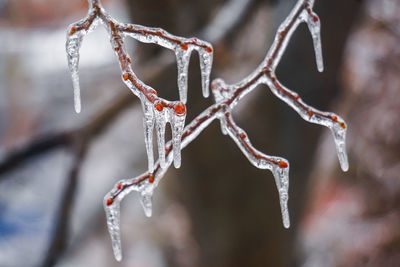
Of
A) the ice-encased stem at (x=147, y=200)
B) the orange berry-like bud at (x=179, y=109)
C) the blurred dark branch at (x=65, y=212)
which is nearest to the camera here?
the orange berry-like bud at (x=179, y=109)

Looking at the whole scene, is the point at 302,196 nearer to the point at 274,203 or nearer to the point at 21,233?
the point at 274,203

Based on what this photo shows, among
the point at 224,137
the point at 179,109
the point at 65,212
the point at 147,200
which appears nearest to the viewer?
the point at 179,109

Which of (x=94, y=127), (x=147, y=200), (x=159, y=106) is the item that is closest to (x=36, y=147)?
(x=94, y=127)

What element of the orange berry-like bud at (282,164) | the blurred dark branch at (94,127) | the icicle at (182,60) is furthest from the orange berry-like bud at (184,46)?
the blurred dark branch at (94,127)

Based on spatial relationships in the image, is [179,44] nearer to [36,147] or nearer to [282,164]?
[282,164]

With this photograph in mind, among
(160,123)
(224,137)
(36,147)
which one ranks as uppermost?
(160,123)

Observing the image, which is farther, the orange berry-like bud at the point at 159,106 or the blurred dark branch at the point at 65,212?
the blurred dark branch at the point at 65,212

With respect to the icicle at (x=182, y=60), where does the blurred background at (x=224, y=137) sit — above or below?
below

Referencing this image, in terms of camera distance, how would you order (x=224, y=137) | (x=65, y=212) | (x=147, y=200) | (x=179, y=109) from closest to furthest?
1. (x=179, y=109)
2. (x=147, y=200)
3. (x=65, y=212)
4. (x=224, y=137)

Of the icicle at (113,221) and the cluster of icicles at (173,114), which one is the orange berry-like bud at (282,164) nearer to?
the cluster of icicles at (173,114)

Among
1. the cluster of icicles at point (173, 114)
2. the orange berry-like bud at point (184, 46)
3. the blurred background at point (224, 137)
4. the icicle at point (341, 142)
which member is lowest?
the blurred background at point (224, 137)
